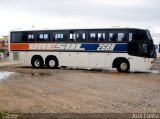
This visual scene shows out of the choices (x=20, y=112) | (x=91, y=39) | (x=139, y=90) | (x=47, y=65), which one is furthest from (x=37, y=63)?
(x=20, y=112)

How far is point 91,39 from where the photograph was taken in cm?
2920

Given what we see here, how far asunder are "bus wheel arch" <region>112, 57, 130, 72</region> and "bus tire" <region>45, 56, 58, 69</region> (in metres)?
5.17

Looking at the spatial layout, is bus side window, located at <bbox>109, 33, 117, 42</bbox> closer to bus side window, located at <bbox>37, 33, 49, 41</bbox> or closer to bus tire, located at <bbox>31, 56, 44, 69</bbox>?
bus side window, located at <bbox>37, 33, 49, 41</bbox>

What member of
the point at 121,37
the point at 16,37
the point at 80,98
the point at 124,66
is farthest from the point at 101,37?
the point at 80,98

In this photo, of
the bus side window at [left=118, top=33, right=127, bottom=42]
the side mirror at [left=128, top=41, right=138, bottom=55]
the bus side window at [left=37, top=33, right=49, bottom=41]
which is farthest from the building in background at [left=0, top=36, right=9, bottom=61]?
the side mirror at [left=128, top=41, right=138, bottom=55]

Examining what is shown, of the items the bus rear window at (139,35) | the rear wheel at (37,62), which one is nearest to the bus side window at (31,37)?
the rear wheel at (37,62)

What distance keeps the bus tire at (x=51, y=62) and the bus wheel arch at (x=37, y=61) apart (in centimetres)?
48

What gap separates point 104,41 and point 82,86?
35.8 feet

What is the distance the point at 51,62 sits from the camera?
31.5 meters

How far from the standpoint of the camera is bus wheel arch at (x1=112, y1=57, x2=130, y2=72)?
91.9 feet

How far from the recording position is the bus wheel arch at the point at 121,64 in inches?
1102

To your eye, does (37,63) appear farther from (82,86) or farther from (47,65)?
(82,86)

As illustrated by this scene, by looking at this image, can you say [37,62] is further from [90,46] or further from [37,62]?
[90,46]

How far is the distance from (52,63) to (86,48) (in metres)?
3.54
